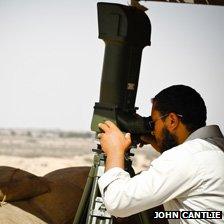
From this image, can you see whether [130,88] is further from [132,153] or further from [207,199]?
[207,199]

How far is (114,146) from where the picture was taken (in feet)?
5.44

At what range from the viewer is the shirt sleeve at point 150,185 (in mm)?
1530

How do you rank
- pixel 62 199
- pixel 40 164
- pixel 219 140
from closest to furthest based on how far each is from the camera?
1. pixel 219 140
2. pixel 62 199
3. pixel 40 164

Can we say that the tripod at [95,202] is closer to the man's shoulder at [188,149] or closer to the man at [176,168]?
the man at [176,168]

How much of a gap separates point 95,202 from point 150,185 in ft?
2.03

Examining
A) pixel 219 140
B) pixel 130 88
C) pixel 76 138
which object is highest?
pixel 76 138

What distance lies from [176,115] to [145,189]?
34cm

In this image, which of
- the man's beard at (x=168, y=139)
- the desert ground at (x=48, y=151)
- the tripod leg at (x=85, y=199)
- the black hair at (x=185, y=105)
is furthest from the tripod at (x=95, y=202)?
the desert ground at (x=48, y=151)

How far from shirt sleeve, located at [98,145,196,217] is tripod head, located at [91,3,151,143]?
0.53 m

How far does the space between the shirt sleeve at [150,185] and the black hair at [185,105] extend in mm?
207

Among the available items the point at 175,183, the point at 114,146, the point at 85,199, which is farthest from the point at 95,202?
the point at 175,183

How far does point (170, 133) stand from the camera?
5.76ft

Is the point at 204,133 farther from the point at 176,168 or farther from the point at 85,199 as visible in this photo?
the point at 85,199

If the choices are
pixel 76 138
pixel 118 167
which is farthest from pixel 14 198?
pixel 76 138
